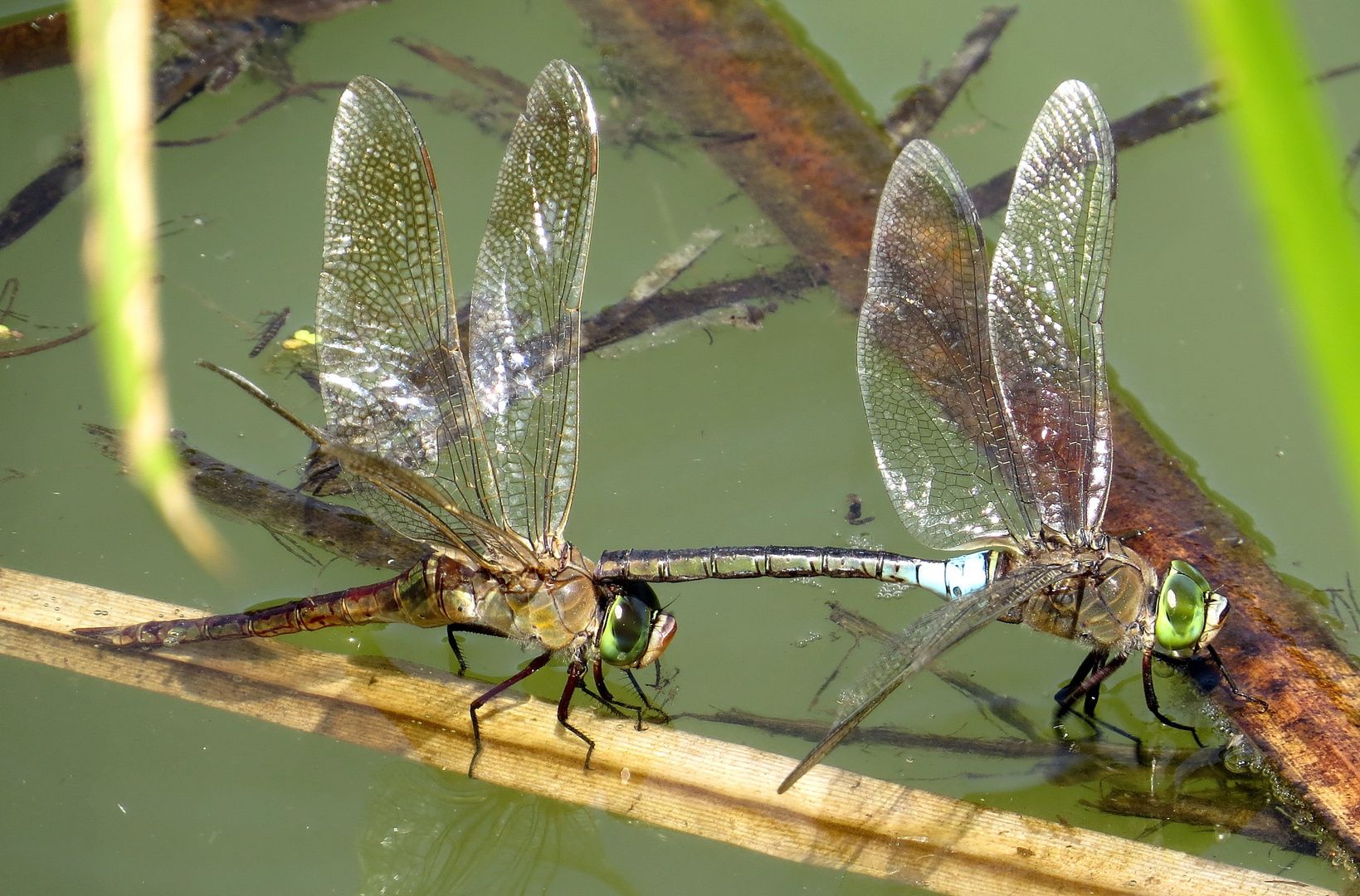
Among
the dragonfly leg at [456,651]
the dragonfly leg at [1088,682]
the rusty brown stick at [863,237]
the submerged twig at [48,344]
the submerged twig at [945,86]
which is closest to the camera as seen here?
the rusty brown stick at [863,237]

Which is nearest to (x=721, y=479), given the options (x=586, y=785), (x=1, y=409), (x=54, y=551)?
(x=586, y=785)

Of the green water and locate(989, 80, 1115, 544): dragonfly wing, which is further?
locate(989, 80, 1115, 544): dragonfly wing

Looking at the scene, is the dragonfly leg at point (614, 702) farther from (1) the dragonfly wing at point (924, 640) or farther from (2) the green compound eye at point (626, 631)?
(1) the dragonfly wing at point (924, 640)

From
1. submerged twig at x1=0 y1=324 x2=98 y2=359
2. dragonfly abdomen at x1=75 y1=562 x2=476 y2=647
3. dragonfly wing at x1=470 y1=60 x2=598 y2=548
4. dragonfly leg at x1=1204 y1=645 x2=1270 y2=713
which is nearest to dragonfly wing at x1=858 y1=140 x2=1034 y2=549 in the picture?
dragonfly leg at x1=1204 y1=645 x2=1270 y2=713

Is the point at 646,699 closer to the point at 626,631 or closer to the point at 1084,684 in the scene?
the point at 626,631

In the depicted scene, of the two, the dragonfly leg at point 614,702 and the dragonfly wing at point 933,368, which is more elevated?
the dragonfly wing at point 933,368

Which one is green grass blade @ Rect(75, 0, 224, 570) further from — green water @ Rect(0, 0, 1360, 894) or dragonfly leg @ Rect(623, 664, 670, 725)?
dragonfly leg @ Rect(623, 664, 670, 725)

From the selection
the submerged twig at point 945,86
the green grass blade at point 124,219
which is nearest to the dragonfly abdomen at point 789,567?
the green grass blade at point 124,219
